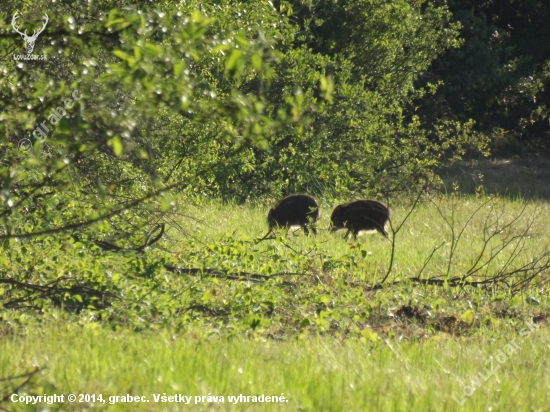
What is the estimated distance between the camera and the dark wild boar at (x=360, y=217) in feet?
40.4

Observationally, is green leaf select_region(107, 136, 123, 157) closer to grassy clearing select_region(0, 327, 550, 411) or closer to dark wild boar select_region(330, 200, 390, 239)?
grassy clearing select_region(0, 327, 550, 411)

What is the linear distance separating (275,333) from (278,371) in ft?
4.99

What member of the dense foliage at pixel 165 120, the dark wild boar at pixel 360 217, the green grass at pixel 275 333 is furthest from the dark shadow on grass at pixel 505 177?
the green grass at pixel 275 333

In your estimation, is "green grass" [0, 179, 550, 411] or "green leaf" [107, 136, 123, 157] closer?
"green leaf" [107, 136, 123, 157]

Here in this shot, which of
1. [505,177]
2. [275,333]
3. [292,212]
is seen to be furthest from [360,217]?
[505,177]

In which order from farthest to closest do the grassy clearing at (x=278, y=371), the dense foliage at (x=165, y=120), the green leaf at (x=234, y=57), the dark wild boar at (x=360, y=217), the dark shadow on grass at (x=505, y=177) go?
the dark shadow on grass at (x=505, y=177) → the dark wild boar at (x=360, y=217) → the grassy clearing at (x=278, y=371) → the dense foliage at (x=165, y=120) → the green leaf at (x=234, y=57)

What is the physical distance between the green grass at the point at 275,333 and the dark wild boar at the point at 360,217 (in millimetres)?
2025

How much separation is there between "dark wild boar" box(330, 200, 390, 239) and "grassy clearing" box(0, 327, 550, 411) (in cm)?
631

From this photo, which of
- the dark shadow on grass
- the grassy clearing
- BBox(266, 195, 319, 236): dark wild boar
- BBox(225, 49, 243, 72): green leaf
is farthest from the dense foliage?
the dark shadow on grass

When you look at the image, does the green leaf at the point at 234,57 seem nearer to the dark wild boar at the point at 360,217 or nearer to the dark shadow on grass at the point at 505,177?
the dark wild boar at the point at 360,217

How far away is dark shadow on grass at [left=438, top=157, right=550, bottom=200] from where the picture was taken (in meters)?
19.4

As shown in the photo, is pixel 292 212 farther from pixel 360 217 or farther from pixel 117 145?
pixel 117 145

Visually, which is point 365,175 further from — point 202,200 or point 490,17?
point 490,17

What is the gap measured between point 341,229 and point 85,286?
6097 millimetres
